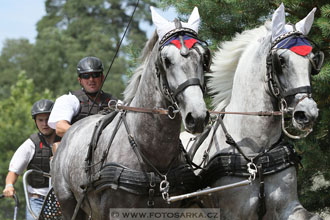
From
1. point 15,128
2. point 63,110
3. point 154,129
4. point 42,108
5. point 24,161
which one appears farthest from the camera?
point 15,128

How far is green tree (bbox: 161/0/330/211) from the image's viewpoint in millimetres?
6824

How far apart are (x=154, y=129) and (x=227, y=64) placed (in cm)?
118

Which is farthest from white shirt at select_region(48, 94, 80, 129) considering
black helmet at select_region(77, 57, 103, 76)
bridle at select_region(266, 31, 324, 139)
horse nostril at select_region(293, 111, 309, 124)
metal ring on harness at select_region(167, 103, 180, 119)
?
horse nostril at select_region(293, 111, 309, 124)

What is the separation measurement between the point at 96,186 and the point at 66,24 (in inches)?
1572

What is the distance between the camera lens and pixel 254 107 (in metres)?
5.29

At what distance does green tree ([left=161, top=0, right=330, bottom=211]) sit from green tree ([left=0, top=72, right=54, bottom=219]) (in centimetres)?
1678

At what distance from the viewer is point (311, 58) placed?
500cm

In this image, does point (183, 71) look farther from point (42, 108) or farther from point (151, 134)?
point (42, 108)

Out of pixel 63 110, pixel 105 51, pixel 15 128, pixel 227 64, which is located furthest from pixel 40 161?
pixel 105 51

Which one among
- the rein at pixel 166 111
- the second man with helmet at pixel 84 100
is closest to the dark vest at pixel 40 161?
the second man with helmet at pixel 84 100

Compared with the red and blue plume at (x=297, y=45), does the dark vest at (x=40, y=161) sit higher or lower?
lower

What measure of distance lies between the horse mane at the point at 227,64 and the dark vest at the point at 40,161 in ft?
10.7

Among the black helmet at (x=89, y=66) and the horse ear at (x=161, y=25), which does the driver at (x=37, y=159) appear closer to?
the black helmet at (x=89, y=66)

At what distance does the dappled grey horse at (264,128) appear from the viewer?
16.2ft
